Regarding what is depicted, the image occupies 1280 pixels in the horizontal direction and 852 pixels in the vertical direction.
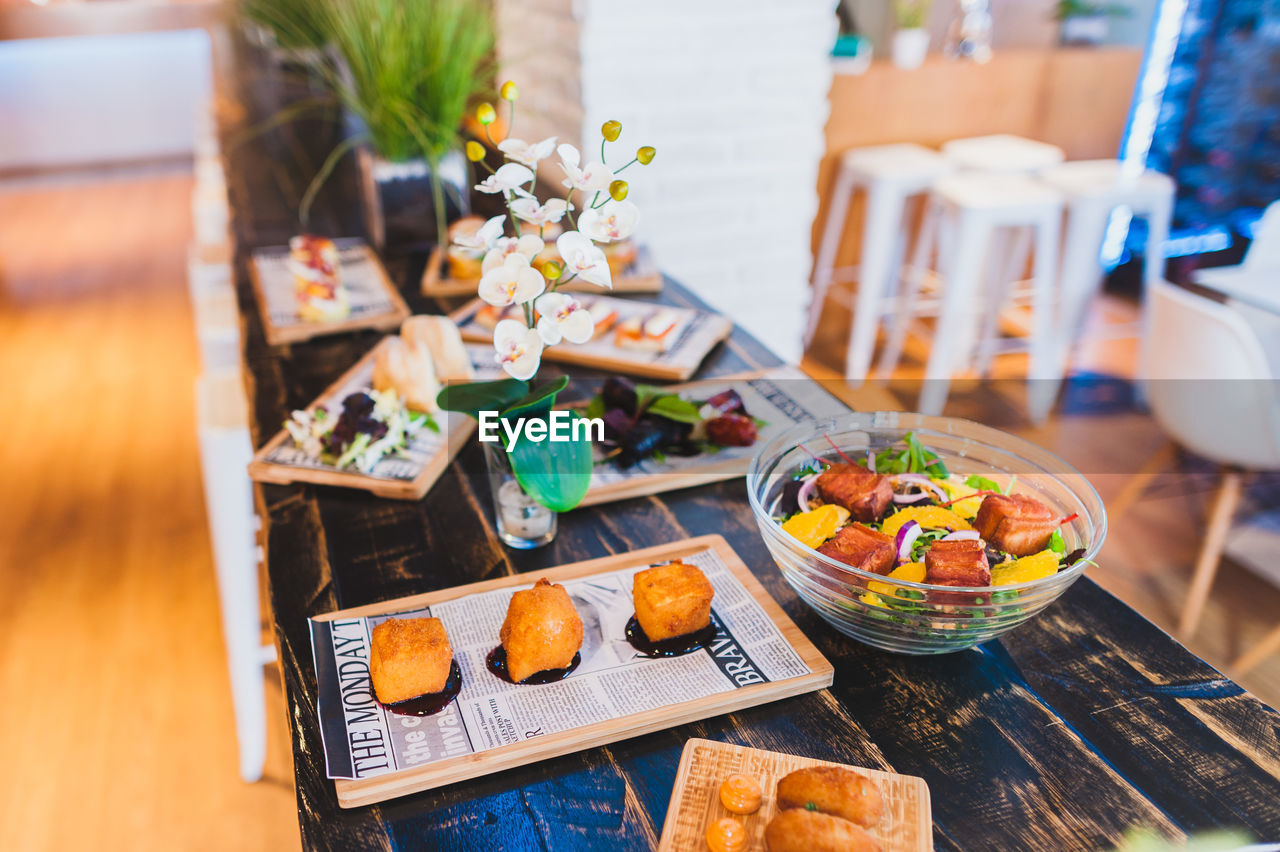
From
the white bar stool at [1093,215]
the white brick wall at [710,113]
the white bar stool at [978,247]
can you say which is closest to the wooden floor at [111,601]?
the white brick wall at [710,113]

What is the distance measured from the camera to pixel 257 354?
1.53m

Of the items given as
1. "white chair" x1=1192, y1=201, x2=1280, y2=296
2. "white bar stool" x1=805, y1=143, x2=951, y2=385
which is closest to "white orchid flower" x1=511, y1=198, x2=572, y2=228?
"white chair" x1=1192, y1=201, x2=1280, y2=296

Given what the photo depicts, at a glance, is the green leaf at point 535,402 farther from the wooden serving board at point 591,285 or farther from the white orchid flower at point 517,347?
the wooden serving board at point 591,285

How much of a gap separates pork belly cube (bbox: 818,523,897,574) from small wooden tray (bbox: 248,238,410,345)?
103 cm

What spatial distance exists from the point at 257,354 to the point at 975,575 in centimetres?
121

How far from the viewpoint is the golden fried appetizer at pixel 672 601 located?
2.79 feet

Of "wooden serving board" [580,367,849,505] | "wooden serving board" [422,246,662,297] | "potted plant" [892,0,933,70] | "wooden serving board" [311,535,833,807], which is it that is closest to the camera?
"wooden serving board" [311,535,833,807]

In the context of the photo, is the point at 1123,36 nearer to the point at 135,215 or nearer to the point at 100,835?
the point at 100,835

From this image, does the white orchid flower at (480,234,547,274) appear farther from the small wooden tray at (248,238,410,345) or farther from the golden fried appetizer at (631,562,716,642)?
the small wooden tray at (248,238,410,345)

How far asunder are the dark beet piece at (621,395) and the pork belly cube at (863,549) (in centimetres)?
43

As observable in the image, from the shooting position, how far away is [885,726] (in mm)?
796

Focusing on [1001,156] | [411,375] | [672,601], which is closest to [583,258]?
[672,601]

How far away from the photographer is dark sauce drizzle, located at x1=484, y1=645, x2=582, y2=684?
2.70 ft

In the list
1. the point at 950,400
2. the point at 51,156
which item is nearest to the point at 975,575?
the point at 950,400
